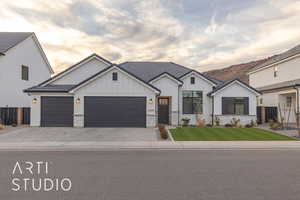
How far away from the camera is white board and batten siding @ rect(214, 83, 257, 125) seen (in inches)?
821

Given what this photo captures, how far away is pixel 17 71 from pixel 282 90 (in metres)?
29.5

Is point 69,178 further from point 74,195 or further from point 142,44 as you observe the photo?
point 142,44

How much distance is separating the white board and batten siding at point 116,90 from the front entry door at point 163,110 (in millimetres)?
3073

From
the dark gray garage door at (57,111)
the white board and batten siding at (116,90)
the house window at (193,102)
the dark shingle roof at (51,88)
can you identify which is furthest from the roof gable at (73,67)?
the house window at (193,102)

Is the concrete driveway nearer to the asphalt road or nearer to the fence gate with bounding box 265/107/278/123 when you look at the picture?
the asphalt road

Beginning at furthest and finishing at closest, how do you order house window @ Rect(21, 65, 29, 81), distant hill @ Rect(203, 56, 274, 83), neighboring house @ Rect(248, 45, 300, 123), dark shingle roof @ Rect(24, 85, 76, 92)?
distant hill @ Rect(203, 56, 274, 83)
house window @ Rect(21, 65, 29, 81)
neighboring house @ Rect(248, 45, 300, 123)
dark shingle roof @ Rect(24, 85, 76, 92)

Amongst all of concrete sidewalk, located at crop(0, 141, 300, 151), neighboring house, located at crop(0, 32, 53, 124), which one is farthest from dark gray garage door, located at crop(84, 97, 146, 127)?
concrete sidewalk, located at crop(0, 141, 300, 151)

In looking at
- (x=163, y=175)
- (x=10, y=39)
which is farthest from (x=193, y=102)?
(x=10, y=39)

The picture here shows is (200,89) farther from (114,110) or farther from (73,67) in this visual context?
(73,67)

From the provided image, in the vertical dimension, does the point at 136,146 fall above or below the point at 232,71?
below

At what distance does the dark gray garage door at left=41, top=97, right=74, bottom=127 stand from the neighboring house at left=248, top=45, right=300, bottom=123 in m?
19.5

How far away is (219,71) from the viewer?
138 metres

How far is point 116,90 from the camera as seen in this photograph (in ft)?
61.2

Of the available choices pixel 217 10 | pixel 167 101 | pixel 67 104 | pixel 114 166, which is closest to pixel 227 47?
pixel 217 10
